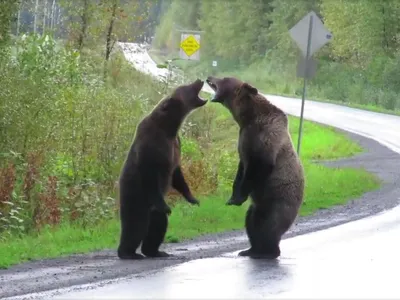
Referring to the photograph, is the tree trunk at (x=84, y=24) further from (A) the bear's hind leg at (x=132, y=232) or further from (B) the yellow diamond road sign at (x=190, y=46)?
(A) the bear's hind leg at (x=132, y=232)

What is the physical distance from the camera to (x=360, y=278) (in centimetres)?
1002

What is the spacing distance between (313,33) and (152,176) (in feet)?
40.3

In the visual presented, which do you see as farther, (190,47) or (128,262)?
(190,47)

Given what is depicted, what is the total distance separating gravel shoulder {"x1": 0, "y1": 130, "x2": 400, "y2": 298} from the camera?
10.1 meters

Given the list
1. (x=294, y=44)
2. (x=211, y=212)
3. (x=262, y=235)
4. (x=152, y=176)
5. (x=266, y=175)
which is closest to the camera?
(x=266, y=175)

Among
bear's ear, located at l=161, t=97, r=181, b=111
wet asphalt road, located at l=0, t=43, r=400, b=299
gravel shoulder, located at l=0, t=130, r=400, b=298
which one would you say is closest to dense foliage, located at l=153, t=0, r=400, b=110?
gravel shoulder, located at l=0, t=130, r=400, b=298

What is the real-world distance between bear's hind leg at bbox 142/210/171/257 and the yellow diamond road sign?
30.7 metres

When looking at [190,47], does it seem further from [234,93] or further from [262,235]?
[262,235]

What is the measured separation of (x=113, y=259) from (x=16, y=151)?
576 centimetres

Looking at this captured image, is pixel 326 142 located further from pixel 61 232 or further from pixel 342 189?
pixel 61 232

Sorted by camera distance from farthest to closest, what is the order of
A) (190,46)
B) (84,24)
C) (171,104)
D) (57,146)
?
1. (190,46)
2. (84,24)
3. (57,146)
4. (171,104)

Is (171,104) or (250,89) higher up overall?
(250,89)

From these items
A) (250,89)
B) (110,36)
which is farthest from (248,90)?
(110,36)

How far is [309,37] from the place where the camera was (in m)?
22.6
